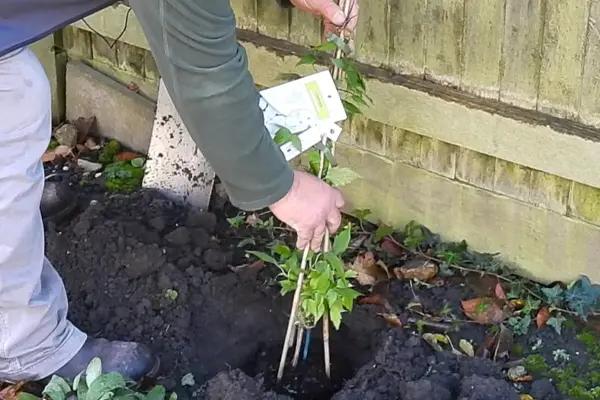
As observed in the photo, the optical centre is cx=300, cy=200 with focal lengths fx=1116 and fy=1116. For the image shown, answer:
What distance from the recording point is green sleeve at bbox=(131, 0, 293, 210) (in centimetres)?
186

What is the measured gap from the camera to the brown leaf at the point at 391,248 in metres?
3.13

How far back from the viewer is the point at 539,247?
293 centimetres

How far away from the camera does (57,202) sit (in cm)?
339

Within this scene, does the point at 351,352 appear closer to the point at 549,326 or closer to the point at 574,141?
the point at 549,326

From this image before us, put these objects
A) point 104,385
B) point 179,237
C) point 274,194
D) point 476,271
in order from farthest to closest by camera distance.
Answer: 1. point 179,237
2. point 476,271
3. point 104,385
4. point 274,194

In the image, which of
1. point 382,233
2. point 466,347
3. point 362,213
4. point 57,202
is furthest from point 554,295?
point 57,202

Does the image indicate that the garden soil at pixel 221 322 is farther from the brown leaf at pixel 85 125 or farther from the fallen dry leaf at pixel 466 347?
the brown leaf at pixel 85 125

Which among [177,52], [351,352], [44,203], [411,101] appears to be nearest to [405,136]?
[411,101]

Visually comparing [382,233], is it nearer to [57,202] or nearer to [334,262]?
[334,262]

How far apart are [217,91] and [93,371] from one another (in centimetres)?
84

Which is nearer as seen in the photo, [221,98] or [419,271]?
[221,98]

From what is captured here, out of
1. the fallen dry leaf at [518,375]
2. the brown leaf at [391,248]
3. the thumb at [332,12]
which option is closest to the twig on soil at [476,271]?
the brown leaf at [391,248]

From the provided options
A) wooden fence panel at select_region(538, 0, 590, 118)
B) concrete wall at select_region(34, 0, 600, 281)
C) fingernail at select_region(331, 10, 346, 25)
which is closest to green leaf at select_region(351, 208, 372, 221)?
concrete wall at select_region(34, 0, 600, 281)

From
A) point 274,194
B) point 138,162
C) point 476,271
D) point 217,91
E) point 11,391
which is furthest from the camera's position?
point 138,162
